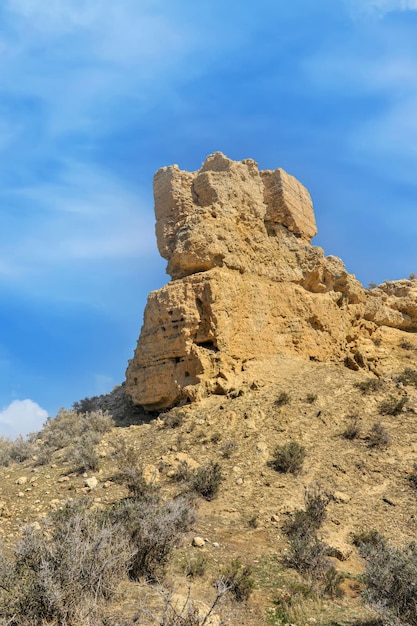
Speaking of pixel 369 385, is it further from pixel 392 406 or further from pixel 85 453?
pixel 85 453

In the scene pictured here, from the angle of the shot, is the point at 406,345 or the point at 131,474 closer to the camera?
the point at 131,474

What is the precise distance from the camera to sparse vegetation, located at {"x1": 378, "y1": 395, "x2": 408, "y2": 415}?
40.9 feet

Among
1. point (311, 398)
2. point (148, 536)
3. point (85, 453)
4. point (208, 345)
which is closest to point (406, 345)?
point (311, 398)

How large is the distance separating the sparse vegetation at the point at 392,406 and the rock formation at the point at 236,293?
2.71 metres

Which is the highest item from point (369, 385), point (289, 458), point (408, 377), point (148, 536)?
point (408, 377)

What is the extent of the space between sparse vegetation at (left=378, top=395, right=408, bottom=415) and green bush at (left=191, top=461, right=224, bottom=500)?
17.2 ft

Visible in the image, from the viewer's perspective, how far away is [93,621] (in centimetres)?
438

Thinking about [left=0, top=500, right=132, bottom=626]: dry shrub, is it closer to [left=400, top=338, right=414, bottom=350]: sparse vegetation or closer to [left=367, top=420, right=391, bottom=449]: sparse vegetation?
[left=367, top=420, right=391, bottom=449]: sparse vegetation

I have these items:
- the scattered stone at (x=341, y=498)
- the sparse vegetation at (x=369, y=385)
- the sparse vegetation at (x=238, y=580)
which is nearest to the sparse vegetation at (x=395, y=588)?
the sparse vegetation at (x=238, y=580)

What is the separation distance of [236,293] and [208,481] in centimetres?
637

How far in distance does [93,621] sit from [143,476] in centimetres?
573

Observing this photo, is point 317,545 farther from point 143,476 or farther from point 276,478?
point 143,476

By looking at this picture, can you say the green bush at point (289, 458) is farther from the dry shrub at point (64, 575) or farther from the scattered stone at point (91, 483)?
the dry shrub at point (64, 575)

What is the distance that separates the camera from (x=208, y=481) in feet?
31.9
